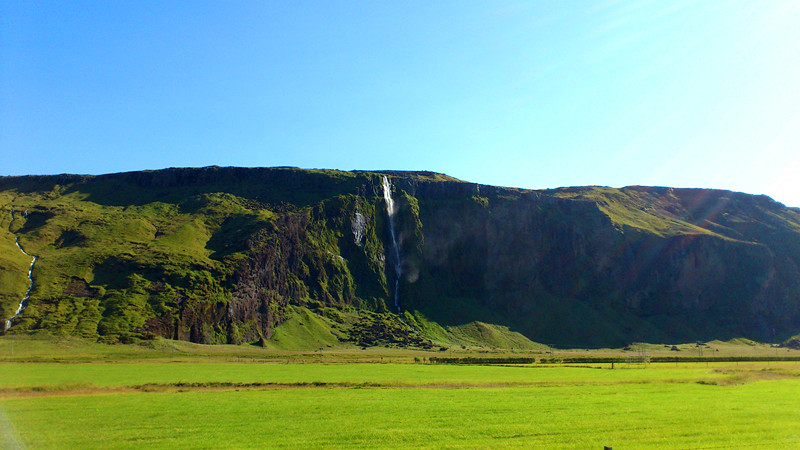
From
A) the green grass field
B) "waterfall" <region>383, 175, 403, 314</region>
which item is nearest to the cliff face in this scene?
"waterfall" <region>383, 175, 403, 314</region>

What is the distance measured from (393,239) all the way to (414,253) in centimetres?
830

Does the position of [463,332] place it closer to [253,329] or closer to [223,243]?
[253,329]

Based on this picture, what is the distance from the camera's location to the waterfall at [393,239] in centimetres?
17525

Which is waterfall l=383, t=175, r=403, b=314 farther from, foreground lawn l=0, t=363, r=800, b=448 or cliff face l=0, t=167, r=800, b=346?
foreground lawn l=0, t=363, r=800, b=448

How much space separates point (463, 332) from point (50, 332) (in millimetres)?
101418

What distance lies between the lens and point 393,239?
18462 centimetres

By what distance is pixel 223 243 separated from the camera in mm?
151625

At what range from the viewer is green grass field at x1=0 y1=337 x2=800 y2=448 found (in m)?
25.5

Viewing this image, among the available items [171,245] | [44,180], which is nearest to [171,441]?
[171,245]

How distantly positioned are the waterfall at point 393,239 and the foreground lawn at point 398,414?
401 ft

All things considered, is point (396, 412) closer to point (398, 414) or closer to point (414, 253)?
point (398, 414)

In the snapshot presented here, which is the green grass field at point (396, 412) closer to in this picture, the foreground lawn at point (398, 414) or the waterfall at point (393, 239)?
the foreground lawn at point (398, 414)

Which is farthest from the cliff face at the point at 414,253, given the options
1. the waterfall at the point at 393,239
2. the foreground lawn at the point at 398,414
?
the foreground lawn at the point at 398,414

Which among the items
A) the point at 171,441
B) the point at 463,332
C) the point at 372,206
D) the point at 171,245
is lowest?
the point at 463,332
